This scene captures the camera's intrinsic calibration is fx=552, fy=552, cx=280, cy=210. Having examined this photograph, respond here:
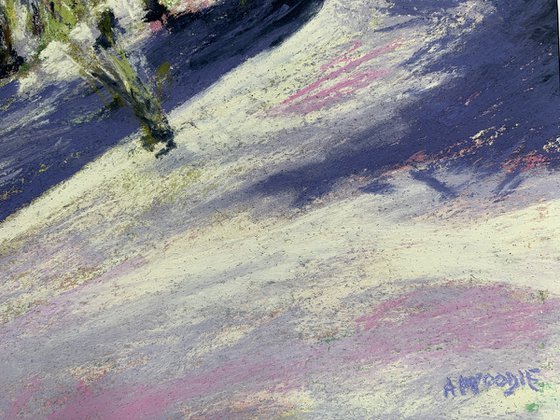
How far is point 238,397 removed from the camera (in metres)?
1.25

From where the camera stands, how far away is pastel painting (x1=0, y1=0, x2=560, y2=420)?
1.20m

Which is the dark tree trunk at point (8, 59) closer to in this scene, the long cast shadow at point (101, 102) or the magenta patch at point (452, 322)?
the long cast shadow at point (101, 102)

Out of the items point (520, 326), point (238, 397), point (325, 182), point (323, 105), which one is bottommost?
point (520, 326)

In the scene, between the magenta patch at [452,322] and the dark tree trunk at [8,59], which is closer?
the magenta patch at [452,322]

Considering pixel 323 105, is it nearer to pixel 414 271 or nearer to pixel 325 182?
pixel 325 182

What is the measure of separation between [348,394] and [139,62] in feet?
2.91

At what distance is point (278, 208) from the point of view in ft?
4.15

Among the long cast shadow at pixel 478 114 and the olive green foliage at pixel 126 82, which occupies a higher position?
the olive green foliage at pixel 126 82

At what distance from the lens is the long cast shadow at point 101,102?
1271 mm

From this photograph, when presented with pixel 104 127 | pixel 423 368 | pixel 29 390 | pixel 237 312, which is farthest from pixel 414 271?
pixel 29 390

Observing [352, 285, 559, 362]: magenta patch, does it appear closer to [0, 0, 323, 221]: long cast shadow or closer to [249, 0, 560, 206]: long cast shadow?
[249, 0, 560, 206]: long cast shadow
